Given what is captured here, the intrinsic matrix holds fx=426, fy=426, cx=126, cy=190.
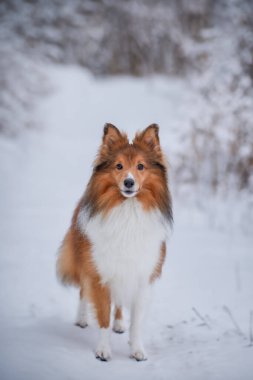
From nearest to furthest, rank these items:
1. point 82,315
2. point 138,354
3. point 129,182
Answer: point 129,182
point 138,354
point 82,315

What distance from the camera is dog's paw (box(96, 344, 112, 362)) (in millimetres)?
3351

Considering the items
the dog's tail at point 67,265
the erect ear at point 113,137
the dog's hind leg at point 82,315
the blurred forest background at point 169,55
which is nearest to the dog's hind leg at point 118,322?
the dog's hind leg at point 82,315

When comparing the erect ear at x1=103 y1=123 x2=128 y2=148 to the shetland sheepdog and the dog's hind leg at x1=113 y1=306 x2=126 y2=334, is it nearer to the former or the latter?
the shetland sheepdog

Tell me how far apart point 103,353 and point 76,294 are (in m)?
1.72

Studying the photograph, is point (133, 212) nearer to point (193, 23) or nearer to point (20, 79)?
point (20, 79)

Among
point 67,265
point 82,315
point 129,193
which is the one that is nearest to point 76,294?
point 82,315

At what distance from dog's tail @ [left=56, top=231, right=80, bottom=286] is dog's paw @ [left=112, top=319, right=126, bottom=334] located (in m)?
0.53

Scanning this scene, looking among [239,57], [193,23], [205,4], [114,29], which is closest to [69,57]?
[114,29]

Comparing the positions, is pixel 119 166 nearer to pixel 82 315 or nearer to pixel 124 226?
pixel 124 226

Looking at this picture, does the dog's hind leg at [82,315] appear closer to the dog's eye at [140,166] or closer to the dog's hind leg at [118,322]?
the dog's hind leg at [118,322]

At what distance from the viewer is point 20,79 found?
1441 cm

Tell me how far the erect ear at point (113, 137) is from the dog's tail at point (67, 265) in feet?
3.33

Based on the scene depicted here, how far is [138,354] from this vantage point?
3.44m

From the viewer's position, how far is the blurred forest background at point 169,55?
8344mm
